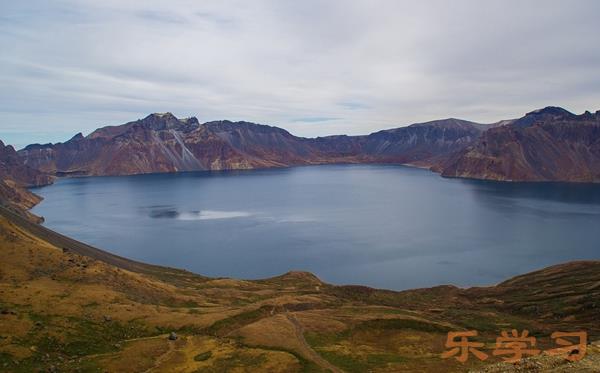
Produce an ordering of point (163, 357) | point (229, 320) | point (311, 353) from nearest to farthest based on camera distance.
→ point (163, 357) → point (311, 353) → point (229, 320)

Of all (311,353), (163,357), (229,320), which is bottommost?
(311,353)

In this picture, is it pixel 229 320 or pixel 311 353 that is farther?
pixel 229 320

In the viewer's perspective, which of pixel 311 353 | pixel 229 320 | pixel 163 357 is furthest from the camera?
pixel 229 320

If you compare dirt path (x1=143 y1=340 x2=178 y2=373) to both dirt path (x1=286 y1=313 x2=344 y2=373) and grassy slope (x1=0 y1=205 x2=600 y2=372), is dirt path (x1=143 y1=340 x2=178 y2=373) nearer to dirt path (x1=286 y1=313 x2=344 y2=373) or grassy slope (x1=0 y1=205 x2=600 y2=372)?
grassy slope (x1=0 y1=205 x2=600 y2=372)

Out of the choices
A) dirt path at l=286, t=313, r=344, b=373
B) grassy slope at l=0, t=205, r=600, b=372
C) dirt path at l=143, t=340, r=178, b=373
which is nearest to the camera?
dirt path at l=143, t=340, r=178, b=373

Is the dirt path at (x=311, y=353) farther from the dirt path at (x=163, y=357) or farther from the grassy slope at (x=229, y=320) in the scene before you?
the dirt path at (x=163, y=357)

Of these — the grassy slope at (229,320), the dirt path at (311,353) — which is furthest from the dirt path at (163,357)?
the dirt path at (311,353)

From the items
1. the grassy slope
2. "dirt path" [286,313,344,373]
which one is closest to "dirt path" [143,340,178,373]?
the grassy slope

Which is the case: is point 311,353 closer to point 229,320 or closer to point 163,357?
point 229,320

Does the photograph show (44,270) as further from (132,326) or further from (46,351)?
(46,351)

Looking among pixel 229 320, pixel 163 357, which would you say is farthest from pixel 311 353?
pixel 163 357
